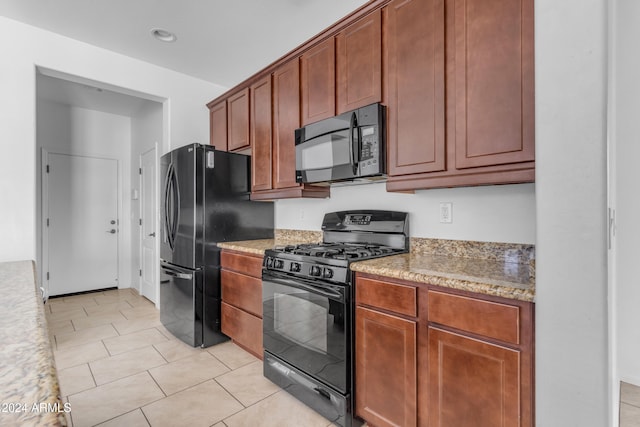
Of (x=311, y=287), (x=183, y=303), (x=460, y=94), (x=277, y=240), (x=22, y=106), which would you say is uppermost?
(x=22, y=106)

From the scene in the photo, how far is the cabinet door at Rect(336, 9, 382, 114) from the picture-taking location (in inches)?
77.9

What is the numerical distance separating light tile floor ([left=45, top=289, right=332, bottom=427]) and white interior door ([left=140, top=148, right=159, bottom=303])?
871 mm

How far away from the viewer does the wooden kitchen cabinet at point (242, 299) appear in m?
2.51

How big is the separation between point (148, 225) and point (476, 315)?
4.24 m

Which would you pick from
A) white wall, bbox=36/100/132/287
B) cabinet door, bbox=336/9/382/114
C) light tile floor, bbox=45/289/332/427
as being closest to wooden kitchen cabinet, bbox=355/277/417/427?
light tile floor, bbox=45/289/332/427

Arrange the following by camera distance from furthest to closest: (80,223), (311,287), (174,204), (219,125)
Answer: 1. (80,223)
2. (219,125)
3. (174,204)
4. (311,287)

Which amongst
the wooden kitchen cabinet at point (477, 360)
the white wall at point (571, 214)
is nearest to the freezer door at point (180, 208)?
the wooden kitchen cabinet at point (477, 360)

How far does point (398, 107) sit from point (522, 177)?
0.77m

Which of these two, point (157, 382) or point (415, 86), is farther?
point (157, 382)

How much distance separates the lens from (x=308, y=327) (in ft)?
6.40

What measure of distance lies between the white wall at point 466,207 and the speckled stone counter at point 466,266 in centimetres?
6

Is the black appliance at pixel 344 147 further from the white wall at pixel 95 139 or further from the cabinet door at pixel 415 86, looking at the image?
the white wall at pixel 95 139

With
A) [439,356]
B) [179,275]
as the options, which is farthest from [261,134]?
[439,356]

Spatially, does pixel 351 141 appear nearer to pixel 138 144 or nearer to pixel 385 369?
pixel 385 369
